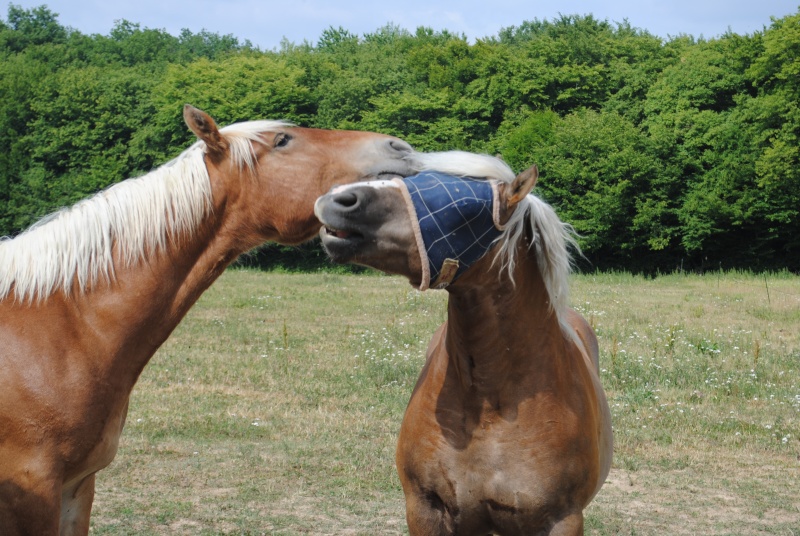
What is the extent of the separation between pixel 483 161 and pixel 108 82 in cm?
3475

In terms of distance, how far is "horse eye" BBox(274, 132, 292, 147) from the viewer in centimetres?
300

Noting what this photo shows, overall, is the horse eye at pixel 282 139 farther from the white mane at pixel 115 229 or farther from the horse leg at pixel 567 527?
the horse leg at pixel 567 527

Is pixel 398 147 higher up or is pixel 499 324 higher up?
pixel 398 147

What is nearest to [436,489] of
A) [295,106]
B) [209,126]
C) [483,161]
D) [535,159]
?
[483,161]

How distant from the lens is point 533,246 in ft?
9.62

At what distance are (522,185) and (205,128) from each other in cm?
116

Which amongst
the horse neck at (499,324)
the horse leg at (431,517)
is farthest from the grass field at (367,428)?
the horse neck at (499,324)

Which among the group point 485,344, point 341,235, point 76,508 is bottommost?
point 76,508

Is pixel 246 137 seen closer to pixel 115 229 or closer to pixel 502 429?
pixel 115 229

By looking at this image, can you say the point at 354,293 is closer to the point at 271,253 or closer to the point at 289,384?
the point at 289,384

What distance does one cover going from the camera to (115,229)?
300cm

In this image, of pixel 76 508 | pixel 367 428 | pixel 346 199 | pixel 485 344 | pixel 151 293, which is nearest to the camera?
pixel 346 199

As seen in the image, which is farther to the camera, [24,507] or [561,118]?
[561,118]

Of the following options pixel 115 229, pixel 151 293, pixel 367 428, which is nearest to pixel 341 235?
pixel 151 293
